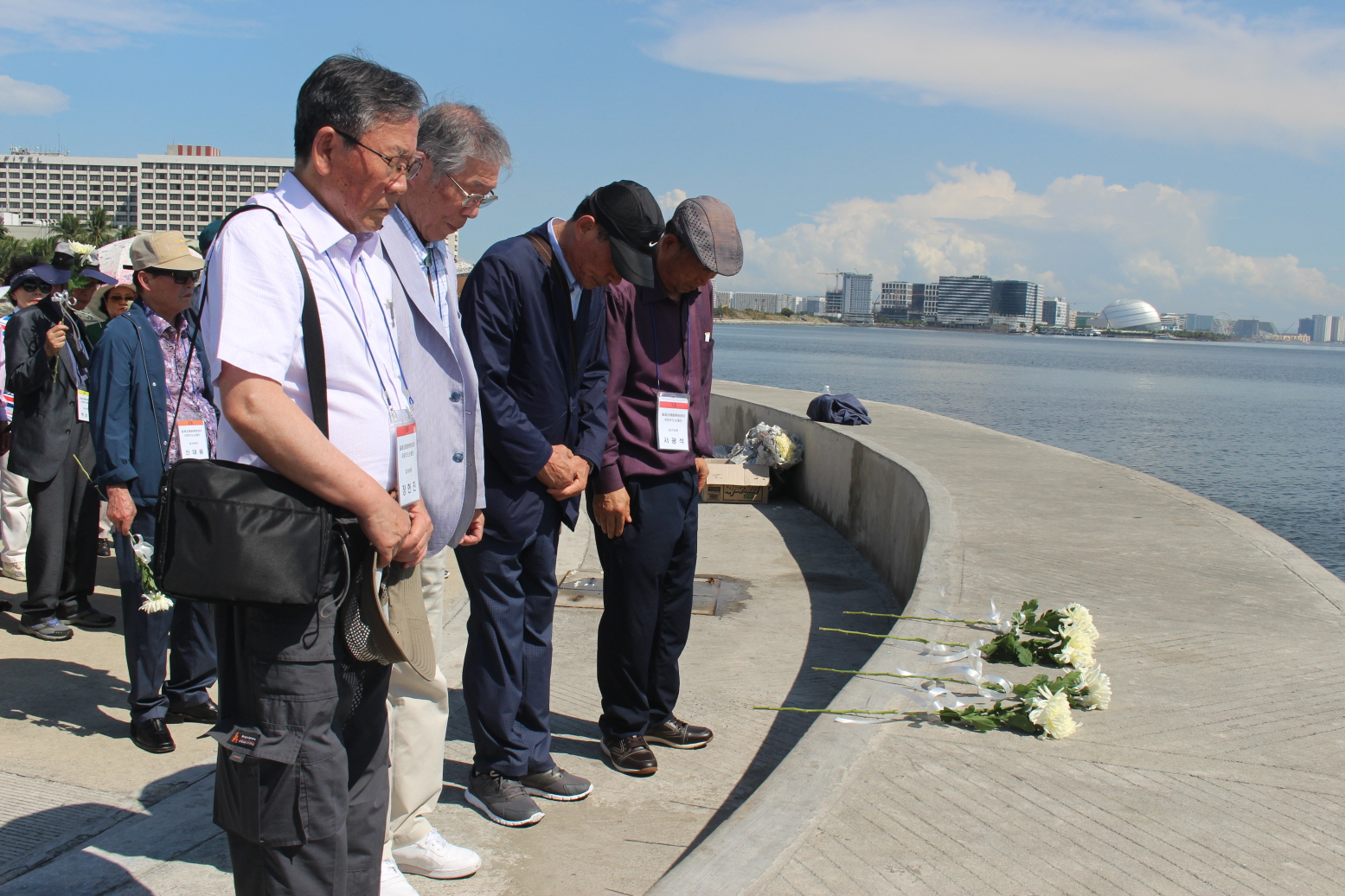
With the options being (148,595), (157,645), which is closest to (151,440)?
(148,595)

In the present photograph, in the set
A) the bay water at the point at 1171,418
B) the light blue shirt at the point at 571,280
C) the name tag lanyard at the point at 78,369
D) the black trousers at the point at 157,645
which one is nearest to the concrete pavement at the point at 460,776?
the black trousers at the point at 157,645

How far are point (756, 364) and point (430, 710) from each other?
50.0 metres

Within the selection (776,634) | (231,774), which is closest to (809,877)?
(231,774)

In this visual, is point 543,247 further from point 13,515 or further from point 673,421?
point 13,515

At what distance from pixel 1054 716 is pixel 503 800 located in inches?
72.3

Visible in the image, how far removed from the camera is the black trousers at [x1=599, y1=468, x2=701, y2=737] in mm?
3691

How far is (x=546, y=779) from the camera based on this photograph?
11.2ft

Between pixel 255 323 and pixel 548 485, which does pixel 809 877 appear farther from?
pixel 255 323

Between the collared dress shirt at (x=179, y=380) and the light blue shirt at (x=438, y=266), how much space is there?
1.58 m

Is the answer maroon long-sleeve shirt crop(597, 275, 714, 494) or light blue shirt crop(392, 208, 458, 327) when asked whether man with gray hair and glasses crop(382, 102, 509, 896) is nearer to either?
light blue shirt crop(392, 208, 458, 327)

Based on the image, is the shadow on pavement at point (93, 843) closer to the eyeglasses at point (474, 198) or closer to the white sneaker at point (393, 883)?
the white sneaker at point (393, 883)

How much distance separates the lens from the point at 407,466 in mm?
2258

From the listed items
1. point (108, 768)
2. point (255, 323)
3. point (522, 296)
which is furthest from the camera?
point (108, 768)

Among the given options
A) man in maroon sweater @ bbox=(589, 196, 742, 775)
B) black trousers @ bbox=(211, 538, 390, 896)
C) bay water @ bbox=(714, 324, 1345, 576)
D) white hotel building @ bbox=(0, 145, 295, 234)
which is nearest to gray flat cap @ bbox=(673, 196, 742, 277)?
man in maroon sweater @ bbox=(589, 196, 742, 775)
